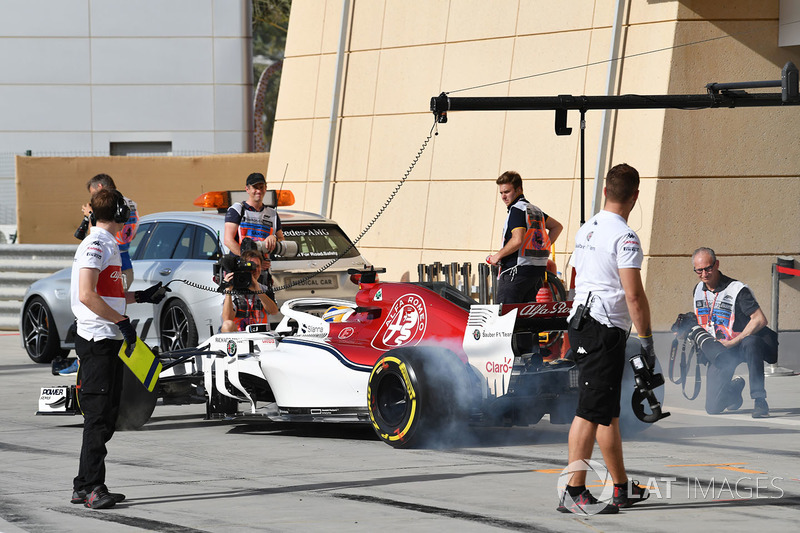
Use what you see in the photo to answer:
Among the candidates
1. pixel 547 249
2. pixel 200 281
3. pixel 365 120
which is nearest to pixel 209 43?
pixel 365 120

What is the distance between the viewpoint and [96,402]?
24.8 ft

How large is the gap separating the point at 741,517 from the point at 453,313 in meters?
3.24

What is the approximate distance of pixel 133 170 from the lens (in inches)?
999

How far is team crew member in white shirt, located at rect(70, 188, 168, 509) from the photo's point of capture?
7457 millimetres

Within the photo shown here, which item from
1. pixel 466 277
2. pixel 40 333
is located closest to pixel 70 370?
pixel 40 333

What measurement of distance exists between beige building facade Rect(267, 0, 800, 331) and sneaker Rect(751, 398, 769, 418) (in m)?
3.48

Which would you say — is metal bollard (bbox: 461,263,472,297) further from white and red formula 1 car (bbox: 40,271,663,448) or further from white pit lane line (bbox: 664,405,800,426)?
white and red formula 1 car (bbox: 40,271,663,448)

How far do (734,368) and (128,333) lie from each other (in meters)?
5.72

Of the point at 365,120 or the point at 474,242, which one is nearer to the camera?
the point at 474,242

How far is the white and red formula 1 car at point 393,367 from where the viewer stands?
29.7ft

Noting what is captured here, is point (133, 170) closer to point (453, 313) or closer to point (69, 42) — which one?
point (69, 42)

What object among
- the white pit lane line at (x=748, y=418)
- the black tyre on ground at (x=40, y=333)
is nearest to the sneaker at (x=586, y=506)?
the white pit lane line at (x=748, y=418)

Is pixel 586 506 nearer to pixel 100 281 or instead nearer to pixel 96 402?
pixel 96 402

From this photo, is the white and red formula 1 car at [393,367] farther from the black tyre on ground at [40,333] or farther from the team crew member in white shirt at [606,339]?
the black tyre on ground at [40,333]
